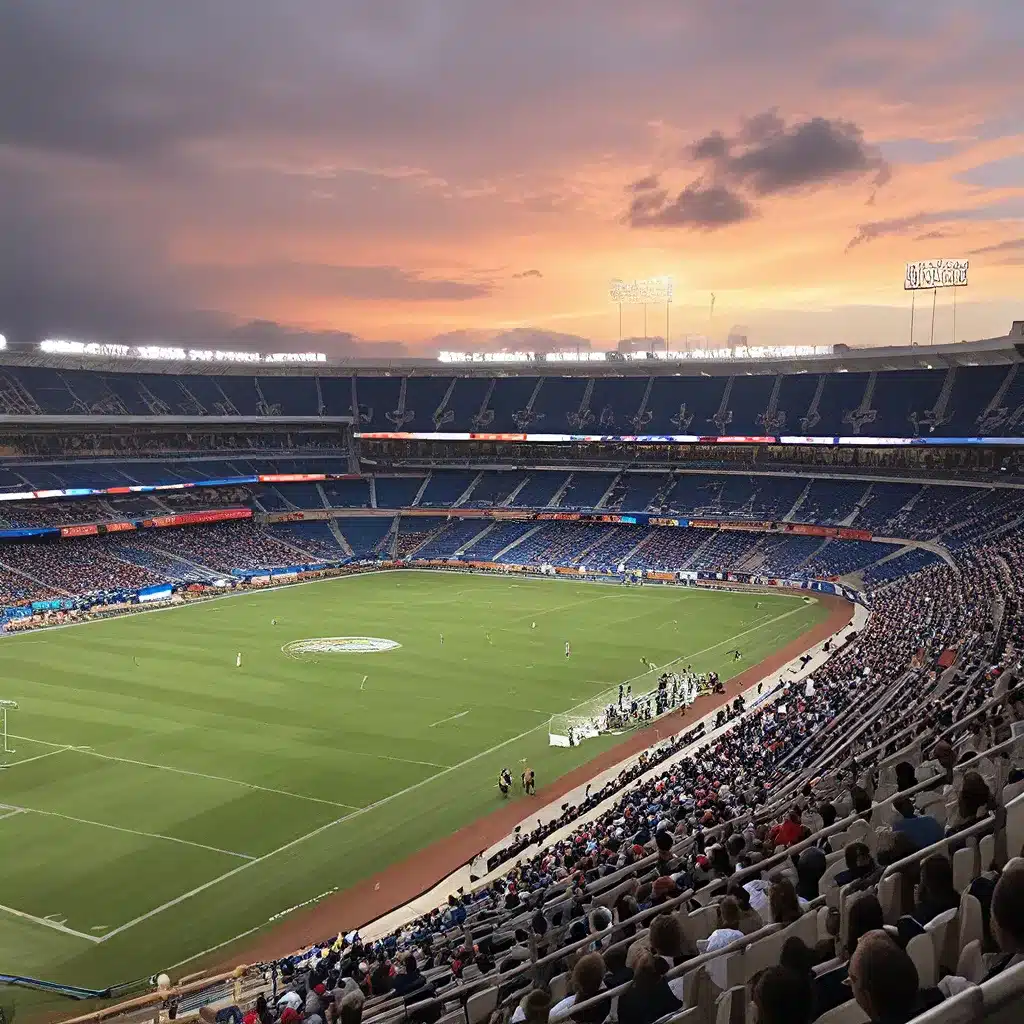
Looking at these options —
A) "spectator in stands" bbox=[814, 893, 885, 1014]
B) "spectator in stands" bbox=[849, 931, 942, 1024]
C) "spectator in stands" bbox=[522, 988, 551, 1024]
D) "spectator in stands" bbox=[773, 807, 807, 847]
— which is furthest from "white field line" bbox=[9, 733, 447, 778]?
"spectator in stands" bbox=[849, 931, 942, 1024]

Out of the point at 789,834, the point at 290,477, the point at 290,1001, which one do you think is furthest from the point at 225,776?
the point at 290,477

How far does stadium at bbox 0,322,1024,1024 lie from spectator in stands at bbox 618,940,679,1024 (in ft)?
0.08

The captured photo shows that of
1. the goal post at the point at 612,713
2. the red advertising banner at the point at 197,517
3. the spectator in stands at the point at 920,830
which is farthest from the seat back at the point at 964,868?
the red advertising banner at the point at 197,517

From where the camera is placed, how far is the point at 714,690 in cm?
4425

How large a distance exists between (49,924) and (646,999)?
23284mm

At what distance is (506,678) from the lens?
4809 centimetres

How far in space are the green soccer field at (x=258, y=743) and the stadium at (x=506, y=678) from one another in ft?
0.64

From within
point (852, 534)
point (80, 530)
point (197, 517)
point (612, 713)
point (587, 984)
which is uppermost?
point (197, 517)

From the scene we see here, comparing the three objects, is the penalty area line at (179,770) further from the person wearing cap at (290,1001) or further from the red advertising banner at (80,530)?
the red advertising banner at (80,530)

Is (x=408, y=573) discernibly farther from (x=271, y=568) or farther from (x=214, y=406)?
(x=214, y=406)

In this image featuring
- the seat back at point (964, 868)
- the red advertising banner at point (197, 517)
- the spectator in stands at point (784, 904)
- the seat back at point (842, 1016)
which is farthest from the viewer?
the red advertising banner at point (197, 517)

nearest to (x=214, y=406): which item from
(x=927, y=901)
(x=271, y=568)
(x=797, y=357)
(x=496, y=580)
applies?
(x=271, y=568)

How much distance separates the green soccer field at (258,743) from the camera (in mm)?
25234

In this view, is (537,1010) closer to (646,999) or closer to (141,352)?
(646,999)
